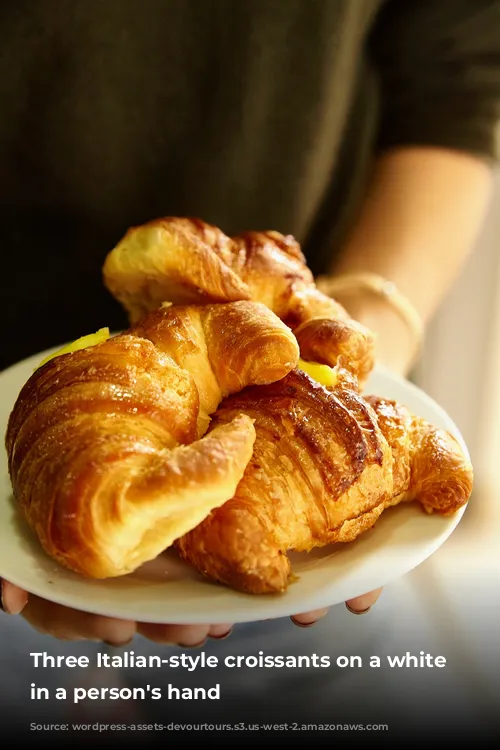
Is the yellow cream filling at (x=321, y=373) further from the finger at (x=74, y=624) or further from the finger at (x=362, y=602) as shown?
the finger at (x=74, y=624)

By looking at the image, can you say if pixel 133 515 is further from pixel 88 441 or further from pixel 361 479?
pixel 361 479

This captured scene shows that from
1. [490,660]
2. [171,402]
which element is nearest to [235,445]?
[171,402]

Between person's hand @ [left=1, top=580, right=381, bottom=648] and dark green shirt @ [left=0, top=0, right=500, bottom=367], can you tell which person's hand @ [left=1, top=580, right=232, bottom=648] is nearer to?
person's hand @ [left=1, top=580, right=381, bottom=648]

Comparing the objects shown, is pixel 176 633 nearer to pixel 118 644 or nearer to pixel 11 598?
pixel 118 644

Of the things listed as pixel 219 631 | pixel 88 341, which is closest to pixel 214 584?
pixel 219 631

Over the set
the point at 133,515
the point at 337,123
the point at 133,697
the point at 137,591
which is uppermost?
the point at 337,123

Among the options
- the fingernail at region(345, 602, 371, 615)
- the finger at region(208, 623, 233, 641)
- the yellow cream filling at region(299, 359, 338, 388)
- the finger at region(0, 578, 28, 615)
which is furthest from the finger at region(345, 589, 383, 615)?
the finger at region(0, 578, 28, 615)
